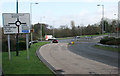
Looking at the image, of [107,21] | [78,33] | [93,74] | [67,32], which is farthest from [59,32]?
[93,74]

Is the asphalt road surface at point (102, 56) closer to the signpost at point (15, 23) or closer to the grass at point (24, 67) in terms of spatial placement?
the grass at point (24, 67)

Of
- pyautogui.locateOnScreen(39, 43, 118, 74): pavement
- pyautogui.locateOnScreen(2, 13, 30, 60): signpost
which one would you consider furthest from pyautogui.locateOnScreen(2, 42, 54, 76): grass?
pyautogui.locateOnScreen(2, 13, 30, 60): signpost

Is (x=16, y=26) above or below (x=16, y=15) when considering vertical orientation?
below

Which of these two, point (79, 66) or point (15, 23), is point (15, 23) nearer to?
point (15, 23)

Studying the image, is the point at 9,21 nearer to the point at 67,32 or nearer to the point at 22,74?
the point at 22,74

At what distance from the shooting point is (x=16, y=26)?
1470 cm

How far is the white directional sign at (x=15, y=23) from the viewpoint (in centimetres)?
1435

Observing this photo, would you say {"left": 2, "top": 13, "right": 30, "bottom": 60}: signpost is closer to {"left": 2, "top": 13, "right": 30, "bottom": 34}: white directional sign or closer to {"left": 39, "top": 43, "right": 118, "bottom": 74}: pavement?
{"left": 2, "top": 13, "right": 30, "bottom": 34}: white directional sign

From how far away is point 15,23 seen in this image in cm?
1473

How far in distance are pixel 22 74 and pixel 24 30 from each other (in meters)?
7.31

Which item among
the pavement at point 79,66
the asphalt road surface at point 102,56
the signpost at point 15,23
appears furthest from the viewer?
the signpost at point 15,23

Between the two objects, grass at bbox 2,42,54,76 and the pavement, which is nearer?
grass at bbox 2,42,54,76

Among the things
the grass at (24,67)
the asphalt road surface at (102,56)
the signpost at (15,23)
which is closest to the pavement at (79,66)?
the asphalt road surface at (102,56)

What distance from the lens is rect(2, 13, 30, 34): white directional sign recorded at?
14.4m
